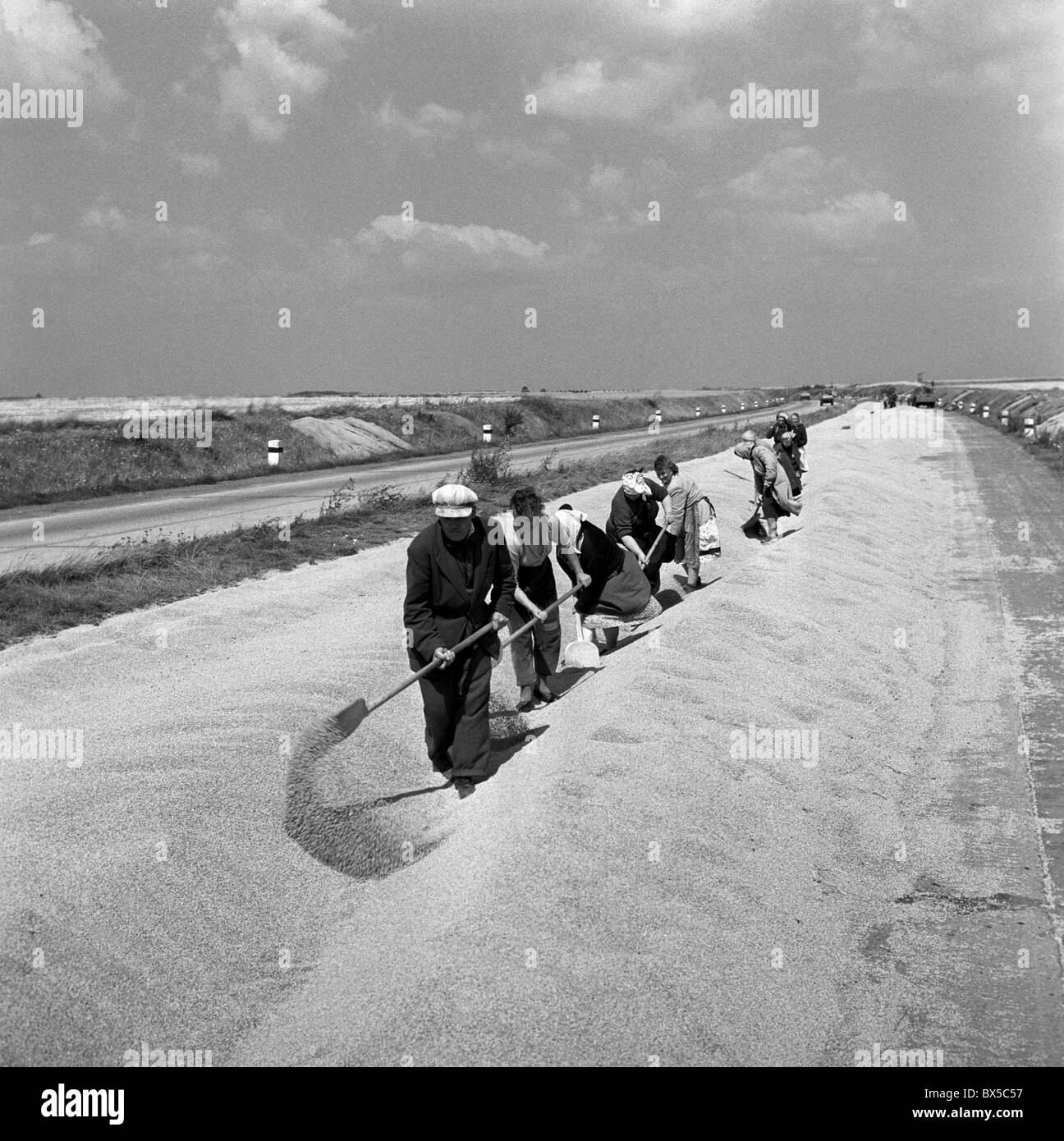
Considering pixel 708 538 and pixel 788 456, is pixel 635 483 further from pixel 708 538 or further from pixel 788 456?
pixel 788 456

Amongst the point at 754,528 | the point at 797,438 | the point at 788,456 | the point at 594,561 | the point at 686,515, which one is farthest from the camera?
the point at 797,438

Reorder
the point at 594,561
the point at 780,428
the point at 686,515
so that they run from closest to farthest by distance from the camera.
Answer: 1. the point at 594,561
2. the point at 686,515
3. the point at 780,428

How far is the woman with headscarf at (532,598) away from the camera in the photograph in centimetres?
873

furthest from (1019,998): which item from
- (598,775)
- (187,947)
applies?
(187,947)

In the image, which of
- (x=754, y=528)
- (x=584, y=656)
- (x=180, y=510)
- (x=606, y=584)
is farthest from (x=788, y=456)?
(x=180, y=510)

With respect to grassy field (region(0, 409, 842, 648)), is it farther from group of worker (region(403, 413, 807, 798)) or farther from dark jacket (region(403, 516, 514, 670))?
dark jacket (region(403, 516, 514, 670))

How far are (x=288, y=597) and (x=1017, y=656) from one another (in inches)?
262

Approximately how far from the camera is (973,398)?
309 feet

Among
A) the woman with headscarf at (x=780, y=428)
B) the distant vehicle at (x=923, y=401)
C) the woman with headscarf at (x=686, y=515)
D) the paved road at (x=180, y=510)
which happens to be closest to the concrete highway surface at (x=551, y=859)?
the woman with headscarf at (x=686, y=515)

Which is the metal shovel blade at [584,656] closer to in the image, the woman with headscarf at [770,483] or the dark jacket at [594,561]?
the dark jacket at [594,561]

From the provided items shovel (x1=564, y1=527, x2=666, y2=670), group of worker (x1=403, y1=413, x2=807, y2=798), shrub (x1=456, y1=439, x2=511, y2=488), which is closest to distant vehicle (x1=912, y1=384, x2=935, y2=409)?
shrub (x1=456, y1=439, x2=511, y2=488)

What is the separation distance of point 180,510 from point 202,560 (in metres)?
6.65

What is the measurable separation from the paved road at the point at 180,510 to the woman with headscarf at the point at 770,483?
21.3 feet

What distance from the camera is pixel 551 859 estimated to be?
5746 mm
